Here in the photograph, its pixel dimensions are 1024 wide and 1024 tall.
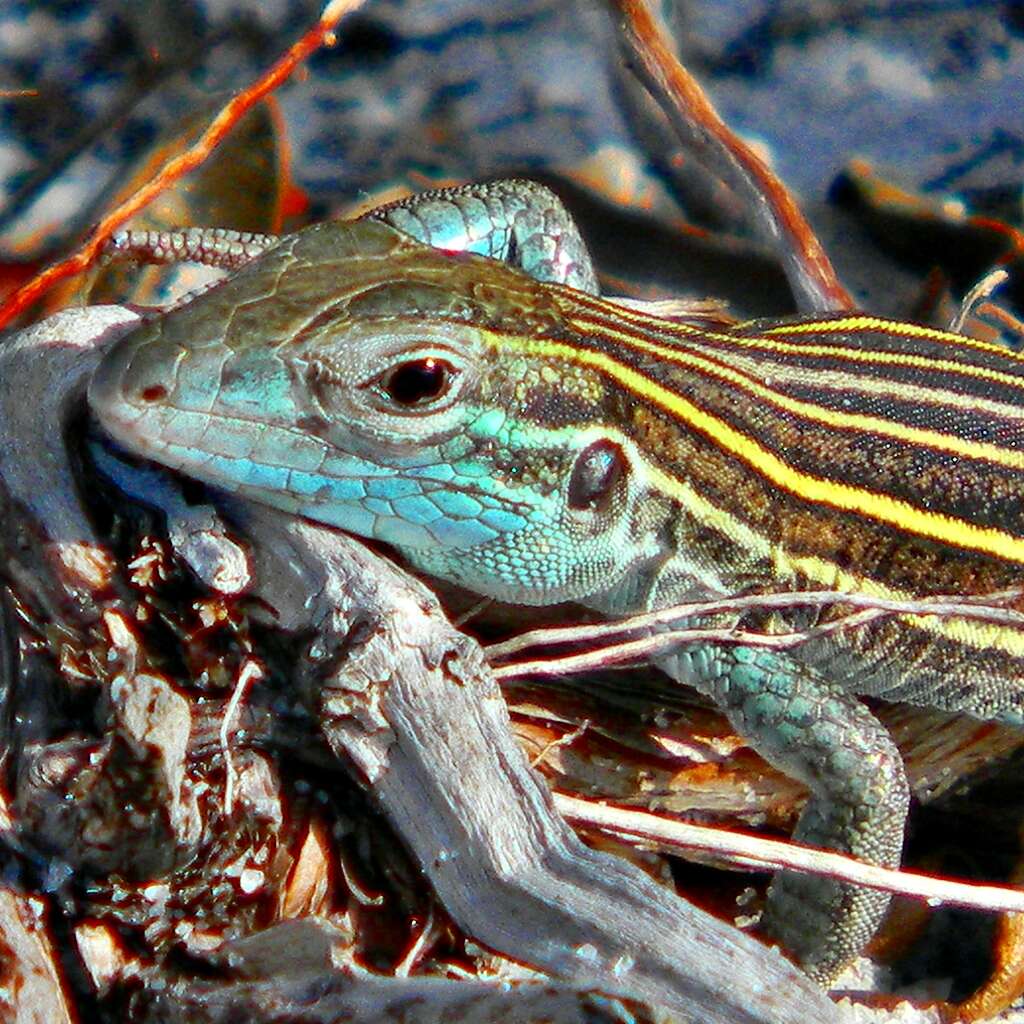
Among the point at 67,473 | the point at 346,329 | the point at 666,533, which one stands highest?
the point at 346,329

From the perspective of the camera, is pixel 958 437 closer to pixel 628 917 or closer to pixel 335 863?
pixel 628 917

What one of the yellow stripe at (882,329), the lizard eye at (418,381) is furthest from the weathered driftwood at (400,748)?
the yellow stripe at (882,329)

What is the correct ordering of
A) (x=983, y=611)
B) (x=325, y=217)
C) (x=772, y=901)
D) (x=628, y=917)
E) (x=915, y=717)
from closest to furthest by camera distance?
(x=628, y=917)
(x=983, y=611)
(x=772, y=901)
(x=915, y=717)
(x=325, y=217)

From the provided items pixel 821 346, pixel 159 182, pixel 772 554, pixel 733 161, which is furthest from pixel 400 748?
pixel 733 161

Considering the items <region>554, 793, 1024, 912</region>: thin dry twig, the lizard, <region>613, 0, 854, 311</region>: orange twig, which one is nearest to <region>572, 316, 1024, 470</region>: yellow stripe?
the lizard

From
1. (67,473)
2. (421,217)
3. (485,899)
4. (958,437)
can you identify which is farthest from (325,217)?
(485,899)

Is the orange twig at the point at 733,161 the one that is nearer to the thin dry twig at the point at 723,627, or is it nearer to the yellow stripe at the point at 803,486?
the yellow stripe at the point at 803,486

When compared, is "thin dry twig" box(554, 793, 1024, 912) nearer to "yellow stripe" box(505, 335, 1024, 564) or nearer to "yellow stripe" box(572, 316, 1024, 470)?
"yellow stripe" box(505, 335, 1024, 564)
